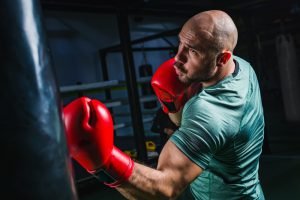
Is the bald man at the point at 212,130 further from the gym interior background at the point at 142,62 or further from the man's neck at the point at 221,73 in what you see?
the gym interior background at the point at 142,62

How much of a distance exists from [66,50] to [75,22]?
1.94 ft

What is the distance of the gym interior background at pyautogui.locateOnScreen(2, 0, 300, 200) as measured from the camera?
12.6ft

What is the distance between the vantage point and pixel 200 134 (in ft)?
3.49

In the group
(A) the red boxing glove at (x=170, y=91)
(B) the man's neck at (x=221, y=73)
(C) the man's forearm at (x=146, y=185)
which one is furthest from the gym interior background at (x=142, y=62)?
(C) the man's forearm at (x=146, y=185)

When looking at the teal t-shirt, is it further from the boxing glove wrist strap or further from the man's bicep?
the boxing glove wrist strap

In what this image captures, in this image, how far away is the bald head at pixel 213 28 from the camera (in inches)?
48.1

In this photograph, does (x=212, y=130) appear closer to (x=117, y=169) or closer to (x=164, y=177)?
(x=164, y=177)

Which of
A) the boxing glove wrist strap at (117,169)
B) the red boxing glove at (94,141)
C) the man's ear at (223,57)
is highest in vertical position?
the man's ear at (223,57)

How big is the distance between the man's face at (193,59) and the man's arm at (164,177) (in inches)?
13.4

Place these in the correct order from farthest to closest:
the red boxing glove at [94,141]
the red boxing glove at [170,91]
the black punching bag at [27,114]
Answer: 1. the red boxing glove at [170,91]
2. the red boxing glove at [94,141]
3. the black punching bag at [27,114]

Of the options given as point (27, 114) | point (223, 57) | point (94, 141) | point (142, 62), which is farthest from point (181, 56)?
point (142, 62)

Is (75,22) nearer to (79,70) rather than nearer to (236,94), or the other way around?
(79,70)

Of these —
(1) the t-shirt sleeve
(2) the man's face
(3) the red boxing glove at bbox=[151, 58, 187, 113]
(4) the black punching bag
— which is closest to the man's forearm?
(1) the t-shirt sleeve

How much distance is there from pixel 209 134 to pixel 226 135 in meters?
0.10
